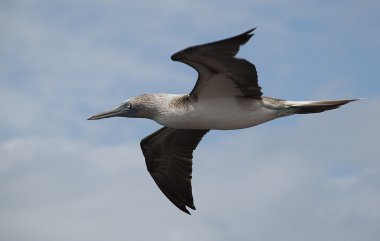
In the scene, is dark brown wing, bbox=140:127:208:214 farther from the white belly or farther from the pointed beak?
the white belly

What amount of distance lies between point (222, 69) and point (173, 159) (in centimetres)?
392

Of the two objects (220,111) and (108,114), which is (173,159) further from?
(220,111)

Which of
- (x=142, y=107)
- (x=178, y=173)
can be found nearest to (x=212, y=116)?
(x=142, y=107)

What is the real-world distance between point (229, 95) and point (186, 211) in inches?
129

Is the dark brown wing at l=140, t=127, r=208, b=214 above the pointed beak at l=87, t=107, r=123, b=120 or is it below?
below

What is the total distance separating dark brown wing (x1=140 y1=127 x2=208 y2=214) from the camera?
16578 millimetres

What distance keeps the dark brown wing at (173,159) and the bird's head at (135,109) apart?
1.45 meters

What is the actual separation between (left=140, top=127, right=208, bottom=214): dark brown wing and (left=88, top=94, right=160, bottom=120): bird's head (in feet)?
4.74

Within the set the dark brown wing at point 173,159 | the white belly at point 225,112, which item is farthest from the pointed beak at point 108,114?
the white belly at point 225,112

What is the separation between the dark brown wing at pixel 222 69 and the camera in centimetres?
1227

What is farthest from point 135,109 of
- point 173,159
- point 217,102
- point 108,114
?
point 173,159

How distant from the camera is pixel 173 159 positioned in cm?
1678

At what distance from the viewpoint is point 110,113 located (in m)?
15.6

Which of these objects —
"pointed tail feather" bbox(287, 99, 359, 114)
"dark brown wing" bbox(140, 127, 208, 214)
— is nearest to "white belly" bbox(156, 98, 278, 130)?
"pointed tail feather" bbox(287, 99, 359, 114)
